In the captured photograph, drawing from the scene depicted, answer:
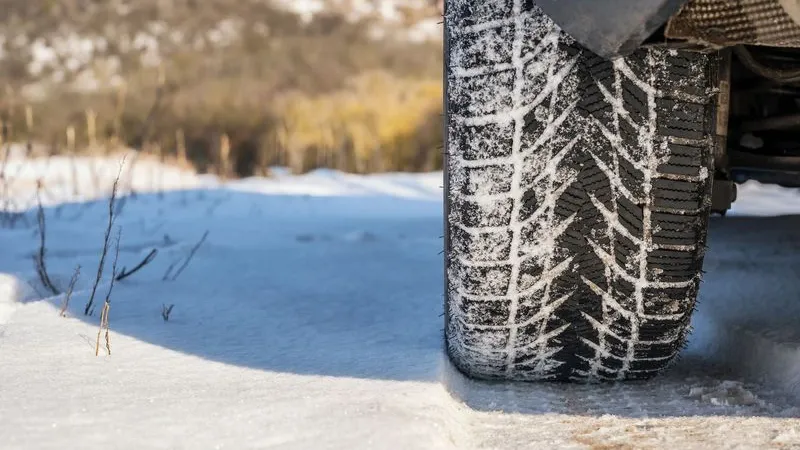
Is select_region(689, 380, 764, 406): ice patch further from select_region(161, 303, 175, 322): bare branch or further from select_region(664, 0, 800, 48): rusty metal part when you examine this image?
select_region(161, 303, 175, 322): bare branch

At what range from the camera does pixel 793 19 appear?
1.00 m

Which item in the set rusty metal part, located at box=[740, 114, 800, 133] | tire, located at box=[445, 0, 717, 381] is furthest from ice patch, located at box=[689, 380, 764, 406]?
rusty metal part, located at box=[740, 114, 800, 133]

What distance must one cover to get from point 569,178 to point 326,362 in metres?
0.54

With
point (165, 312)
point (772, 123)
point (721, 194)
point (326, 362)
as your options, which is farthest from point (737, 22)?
point (165, 312)

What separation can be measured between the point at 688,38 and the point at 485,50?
30cm

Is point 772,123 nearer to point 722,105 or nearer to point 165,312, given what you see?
point 722,105

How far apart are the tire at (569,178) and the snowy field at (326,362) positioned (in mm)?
166

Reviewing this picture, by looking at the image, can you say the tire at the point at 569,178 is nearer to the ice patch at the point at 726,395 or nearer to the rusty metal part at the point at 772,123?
the ice patch at the point at 726,395

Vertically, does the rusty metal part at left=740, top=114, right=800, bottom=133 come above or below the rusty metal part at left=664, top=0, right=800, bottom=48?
below

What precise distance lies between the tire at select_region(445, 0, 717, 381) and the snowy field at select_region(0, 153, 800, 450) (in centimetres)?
17

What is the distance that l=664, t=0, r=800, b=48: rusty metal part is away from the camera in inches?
39.9

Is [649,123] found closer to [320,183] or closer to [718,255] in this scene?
[718,255]

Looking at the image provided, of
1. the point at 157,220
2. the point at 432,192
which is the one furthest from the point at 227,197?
the point at 432,192

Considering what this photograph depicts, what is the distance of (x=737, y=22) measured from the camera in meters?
1.04
